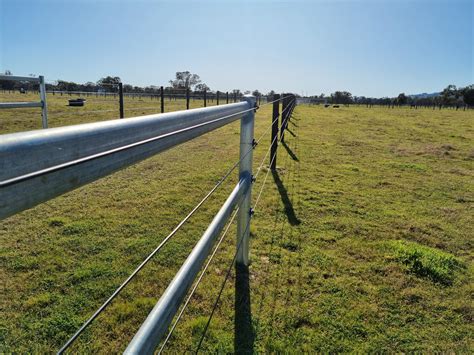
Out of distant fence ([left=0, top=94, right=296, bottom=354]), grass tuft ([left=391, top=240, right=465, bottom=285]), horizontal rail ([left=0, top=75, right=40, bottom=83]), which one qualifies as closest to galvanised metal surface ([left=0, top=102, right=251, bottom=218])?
distant fence ([left=0, top=94, right=296, bottom=354])

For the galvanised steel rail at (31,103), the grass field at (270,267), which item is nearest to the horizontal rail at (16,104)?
the galvanised steel rail at (31,103)

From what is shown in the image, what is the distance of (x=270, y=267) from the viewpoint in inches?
115

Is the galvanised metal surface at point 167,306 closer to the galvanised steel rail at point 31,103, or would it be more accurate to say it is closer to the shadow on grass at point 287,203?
the shadow on grass at point 287,203

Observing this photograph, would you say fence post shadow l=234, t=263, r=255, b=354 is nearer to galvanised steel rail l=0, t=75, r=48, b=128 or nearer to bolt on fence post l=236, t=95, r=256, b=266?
bolt on fence post l=236, t=95, r=256, b=266

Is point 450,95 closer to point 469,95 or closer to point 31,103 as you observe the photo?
point 469,95

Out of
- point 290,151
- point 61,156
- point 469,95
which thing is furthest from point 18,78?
point 469,95

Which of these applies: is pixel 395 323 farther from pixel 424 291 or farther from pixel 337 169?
pixel 337 169

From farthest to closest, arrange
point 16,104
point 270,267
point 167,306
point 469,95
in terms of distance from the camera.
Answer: point 469,95 → point 16,104 → point 270,267 → point 167,306

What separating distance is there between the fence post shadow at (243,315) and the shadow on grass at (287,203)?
4.27ft

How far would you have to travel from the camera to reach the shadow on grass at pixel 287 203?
3.94 m

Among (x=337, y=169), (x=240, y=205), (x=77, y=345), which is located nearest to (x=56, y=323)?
(x=77, y=345)

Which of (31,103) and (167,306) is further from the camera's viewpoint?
(31,103)

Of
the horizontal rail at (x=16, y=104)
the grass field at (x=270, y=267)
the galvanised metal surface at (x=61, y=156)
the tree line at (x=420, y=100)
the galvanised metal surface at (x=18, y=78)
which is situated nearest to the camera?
the galvanised metal surface at (x=61, y=156)

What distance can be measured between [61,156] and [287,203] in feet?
13.4
